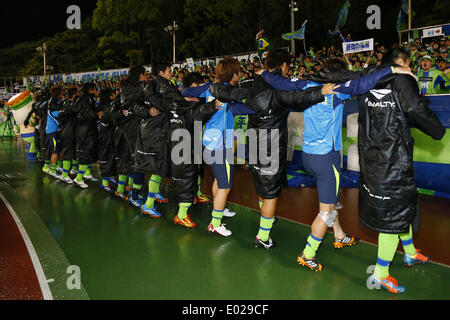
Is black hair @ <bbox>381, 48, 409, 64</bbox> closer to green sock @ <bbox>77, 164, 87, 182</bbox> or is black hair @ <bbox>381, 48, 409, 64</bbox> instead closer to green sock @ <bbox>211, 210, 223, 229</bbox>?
green sock @ <bbox>211, 210, 223, 229</bbox>

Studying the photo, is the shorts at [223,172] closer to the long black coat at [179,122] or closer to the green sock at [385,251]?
the long black coat at [179,122]

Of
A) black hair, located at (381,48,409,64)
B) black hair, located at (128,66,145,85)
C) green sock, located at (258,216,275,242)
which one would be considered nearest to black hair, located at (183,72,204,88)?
black hair, located at (128,66,145,85)

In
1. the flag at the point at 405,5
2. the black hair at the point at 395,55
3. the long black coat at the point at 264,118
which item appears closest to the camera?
the black hair at the point at 395,55

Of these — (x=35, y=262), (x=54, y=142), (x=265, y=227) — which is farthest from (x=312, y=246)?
(x=54, y=142)

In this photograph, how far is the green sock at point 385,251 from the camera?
3273 millimetres

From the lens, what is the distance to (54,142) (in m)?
8.98

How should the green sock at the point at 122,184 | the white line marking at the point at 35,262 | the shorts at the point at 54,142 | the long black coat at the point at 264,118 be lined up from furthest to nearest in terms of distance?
the shorts at the point at 54,142 < the green sock at the point at 122,184 < the long black coat at the point at 264,118 < the white line marking at the point at 35,262

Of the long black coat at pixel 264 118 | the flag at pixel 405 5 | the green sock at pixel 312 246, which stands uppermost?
the flag at pixel 405 5

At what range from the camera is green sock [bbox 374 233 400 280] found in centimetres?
327

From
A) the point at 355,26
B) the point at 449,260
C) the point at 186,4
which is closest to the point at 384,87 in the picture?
the point at 449,260

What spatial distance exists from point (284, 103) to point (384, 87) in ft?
3.23

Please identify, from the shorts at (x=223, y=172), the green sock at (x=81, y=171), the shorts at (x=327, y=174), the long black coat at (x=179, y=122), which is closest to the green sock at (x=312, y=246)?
the shorts at (x=327, y=174)

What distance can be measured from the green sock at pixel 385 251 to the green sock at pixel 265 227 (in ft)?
4.17

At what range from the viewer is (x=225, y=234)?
15.9 feet
